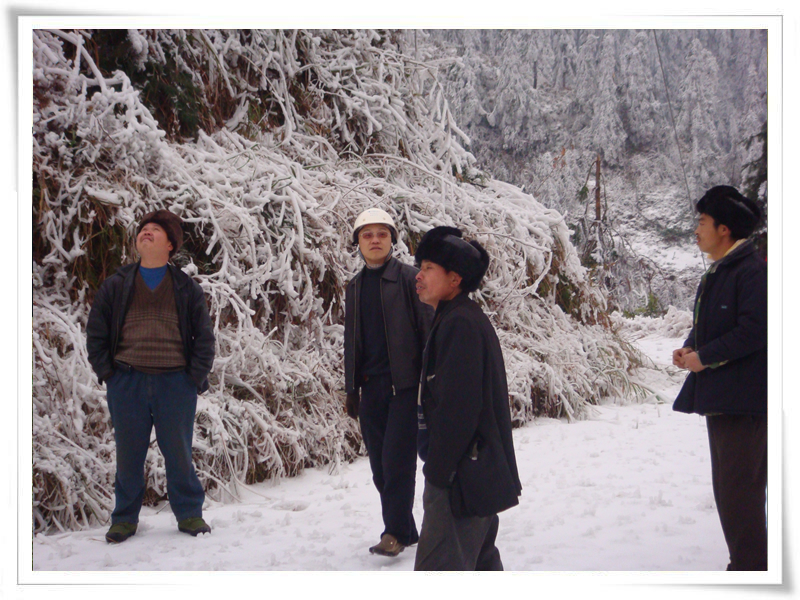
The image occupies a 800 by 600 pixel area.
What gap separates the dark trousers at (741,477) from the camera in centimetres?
183

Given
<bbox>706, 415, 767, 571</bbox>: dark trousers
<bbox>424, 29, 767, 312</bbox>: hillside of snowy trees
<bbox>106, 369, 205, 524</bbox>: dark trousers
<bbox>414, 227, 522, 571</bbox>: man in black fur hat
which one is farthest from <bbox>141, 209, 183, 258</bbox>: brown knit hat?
<bbox>424, 29, 767, 312</bbox>: hillside of snowy trees

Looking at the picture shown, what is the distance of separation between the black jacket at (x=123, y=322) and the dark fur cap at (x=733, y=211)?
1757 millimetres

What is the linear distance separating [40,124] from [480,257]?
229 cm

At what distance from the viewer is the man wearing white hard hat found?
219cm

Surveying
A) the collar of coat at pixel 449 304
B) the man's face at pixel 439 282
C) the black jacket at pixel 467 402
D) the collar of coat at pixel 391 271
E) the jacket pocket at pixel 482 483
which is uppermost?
the collar of coat at pixel 391 271

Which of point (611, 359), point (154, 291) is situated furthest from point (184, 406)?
point (611, 359)

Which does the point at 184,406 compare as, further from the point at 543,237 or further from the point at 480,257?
the point at 543,237

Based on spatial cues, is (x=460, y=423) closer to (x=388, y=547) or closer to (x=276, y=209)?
(x=388, y=547)

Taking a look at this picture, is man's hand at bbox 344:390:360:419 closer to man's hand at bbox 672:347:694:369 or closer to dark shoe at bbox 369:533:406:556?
dark shoe at bbox 369:533:406:556

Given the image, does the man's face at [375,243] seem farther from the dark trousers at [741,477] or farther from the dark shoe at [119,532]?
the dark shoe at [119,532]

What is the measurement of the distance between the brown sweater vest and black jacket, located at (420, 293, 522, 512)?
1.11 meters

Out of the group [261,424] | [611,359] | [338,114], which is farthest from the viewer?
[611,359]

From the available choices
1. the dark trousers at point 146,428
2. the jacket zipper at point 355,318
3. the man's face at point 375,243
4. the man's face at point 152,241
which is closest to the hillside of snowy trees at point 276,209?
the dark trousers at point 146,428

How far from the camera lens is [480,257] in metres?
1.79
